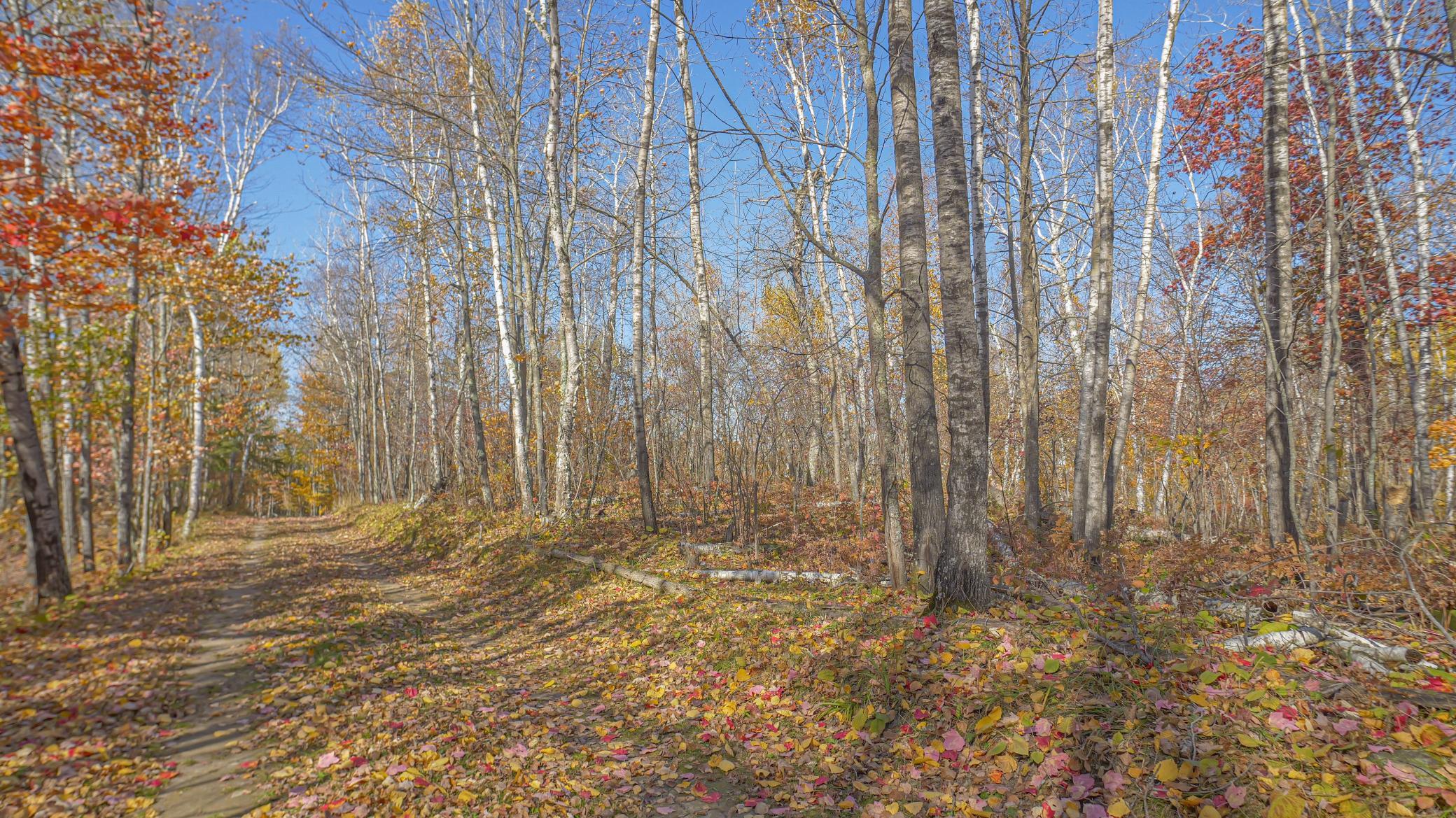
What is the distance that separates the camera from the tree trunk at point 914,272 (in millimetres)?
6266

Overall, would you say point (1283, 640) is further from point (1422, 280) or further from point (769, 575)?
point (1422, 280)

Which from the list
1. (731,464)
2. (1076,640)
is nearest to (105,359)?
(731,464)

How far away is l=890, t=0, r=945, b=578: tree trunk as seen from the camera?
20.6 feet

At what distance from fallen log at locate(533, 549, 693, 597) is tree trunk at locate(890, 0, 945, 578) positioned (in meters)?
3.28

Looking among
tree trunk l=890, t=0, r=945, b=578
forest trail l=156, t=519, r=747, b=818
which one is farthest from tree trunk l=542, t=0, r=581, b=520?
tree trunk l=890, t=0, r=945, b=578

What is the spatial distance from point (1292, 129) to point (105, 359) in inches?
865

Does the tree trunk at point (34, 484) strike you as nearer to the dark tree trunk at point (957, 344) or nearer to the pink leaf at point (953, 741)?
the dark tree trunk at point (957, 344)

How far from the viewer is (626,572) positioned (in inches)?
364

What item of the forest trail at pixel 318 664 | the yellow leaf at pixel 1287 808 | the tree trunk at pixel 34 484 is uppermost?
the tree trunk at pixel 34 484

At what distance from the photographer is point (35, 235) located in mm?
7133

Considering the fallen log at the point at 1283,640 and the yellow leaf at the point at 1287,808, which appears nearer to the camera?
the yellow leaf at the point at 1287,808

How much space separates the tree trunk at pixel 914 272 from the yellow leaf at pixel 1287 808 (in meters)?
3.42

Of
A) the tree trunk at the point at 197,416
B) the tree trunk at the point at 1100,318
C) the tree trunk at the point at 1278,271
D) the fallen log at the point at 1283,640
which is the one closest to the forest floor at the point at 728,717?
the fallen log at the point at 1283,640

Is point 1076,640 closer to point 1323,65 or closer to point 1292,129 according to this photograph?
point 1323,65
